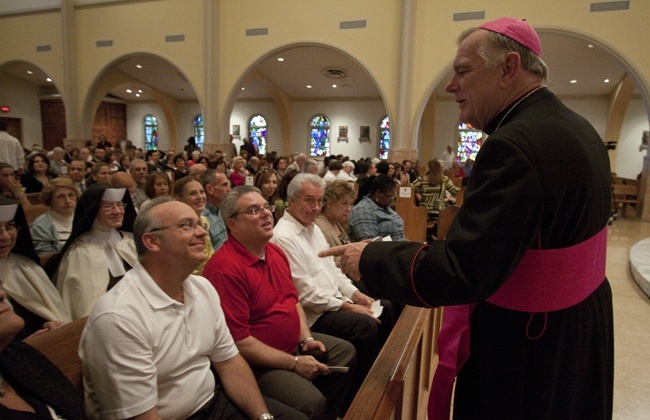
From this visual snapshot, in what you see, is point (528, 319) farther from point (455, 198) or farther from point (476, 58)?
point (455, 198)

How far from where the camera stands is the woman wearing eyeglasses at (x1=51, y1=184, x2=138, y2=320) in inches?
99.6

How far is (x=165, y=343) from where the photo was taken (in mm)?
1539

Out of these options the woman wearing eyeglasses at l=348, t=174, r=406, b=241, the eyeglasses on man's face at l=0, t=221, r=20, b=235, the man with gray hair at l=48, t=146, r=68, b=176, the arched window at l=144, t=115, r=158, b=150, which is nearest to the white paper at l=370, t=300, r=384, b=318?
the woman wearing eyeglasses at l=348, t=174, r=406, b=241

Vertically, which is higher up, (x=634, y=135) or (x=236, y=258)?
(x=634, y=135)

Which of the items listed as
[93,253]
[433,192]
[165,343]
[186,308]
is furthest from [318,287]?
[433,192]

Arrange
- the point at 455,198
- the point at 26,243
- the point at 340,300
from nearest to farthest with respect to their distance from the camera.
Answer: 1. the point at 26,243
2. the point at 340,300
3. the point at 455,198

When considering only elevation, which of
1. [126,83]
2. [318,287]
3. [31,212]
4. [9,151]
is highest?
[126,83]

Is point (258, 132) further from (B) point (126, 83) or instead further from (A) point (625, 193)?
(A) point (625, 193)

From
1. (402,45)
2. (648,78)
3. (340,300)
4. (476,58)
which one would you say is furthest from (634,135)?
(476,58)

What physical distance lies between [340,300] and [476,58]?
1.90 metres

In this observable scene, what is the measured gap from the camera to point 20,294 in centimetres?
225

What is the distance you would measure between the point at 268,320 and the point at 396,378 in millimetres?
870

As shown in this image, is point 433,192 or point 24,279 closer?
point 24,279

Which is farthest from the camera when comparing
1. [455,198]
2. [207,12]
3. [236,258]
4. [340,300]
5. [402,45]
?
[207,12]
